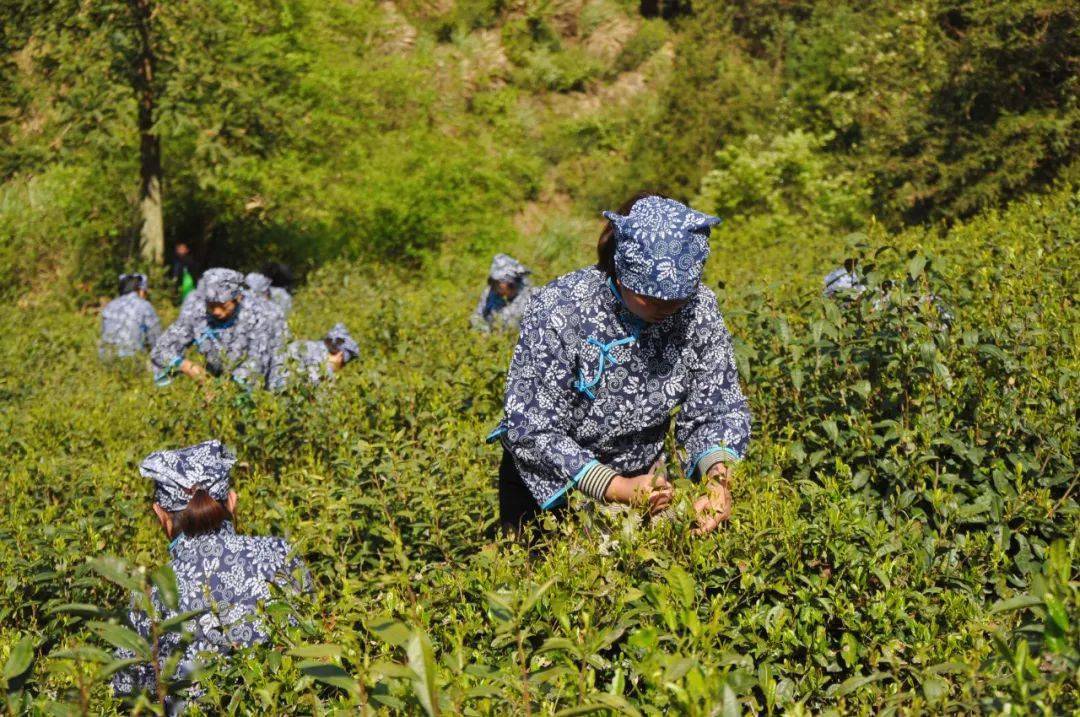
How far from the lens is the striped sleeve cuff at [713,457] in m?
3.20

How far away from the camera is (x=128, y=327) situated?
33.0 feet

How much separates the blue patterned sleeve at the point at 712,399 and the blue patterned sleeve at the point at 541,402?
1.25ft

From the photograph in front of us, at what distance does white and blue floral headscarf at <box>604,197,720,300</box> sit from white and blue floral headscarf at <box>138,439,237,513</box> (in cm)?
177

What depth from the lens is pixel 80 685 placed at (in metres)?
1.55

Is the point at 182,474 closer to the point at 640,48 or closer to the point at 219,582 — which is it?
the point at 219,582

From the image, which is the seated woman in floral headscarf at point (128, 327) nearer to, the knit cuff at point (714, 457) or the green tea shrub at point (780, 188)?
the knit cuff at point (714, 457)

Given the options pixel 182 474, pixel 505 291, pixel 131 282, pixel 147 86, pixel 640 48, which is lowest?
pixel 640 48

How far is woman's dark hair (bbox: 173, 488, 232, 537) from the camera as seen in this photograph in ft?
12.0

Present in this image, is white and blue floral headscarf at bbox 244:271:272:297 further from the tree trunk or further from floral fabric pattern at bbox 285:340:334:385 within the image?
the tree trunk

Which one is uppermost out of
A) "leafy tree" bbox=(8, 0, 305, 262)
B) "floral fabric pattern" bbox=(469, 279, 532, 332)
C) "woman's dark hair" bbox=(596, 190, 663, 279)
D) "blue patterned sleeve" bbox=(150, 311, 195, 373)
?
"woman's dark hair" bbox=(596, 190, 663, 279)

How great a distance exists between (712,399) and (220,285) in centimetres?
475

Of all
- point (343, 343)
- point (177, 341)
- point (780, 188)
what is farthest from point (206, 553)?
point (780, 188)

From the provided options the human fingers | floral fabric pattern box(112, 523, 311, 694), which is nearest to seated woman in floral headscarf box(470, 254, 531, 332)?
floral fabric pattern box(112, 523, 311, 694)

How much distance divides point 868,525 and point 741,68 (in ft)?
68.9
